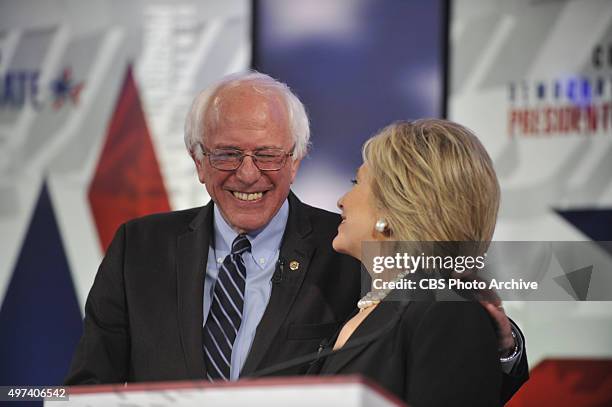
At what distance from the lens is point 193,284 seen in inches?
99.2

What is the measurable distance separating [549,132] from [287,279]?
2435 mm

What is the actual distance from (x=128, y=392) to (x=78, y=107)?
384cm

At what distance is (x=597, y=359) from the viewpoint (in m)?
4.54

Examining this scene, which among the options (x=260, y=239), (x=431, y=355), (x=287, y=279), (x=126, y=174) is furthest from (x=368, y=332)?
(x=126, y=174)

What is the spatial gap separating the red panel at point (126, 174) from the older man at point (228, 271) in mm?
2395

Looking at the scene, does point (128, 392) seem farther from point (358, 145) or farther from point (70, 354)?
point (70, 354)

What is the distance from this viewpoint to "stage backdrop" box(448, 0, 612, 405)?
4555 mm

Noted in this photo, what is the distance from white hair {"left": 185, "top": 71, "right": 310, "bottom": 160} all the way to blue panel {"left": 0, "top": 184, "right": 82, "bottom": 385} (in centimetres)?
277


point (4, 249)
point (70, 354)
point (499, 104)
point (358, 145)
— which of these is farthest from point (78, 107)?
point (499, 104)

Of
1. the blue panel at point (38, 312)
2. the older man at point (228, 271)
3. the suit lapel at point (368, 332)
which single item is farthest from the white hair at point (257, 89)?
the blue panel at point (38, 312)

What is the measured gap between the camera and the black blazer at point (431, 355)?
188cm

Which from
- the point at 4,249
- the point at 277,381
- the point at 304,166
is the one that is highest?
the point at 277,381

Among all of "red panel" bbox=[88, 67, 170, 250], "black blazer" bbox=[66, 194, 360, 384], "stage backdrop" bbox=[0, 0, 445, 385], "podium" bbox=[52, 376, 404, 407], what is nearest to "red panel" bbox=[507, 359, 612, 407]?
"stage backdrop" bbox=[0, 0, 445, 385]

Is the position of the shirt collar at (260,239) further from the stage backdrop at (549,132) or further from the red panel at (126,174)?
the red panel at (126,174)
